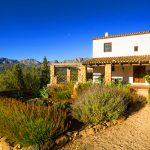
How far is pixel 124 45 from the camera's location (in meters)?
23.4

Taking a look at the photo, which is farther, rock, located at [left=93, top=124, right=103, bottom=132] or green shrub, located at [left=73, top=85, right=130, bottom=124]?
green shrub, located at [left=73, top=85, right=130, bottom=124]

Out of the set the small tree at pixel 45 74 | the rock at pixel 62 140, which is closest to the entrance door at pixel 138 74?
the rock at pixel 62 140

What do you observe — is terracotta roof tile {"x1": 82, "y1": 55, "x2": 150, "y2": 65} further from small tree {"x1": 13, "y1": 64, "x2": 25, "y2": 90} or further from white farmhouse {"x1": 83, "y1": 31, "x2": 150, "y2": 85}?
small tree {"x1": 13, "y1": 64, "x2": 25, "y2": 90}

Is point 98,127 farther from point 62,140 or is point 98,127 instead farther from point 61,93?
point 61,93

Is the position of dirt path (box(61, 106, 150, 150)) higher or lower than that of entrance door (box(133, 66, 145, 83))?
lower

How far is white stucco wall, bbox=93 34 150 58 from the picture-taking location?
874 inches

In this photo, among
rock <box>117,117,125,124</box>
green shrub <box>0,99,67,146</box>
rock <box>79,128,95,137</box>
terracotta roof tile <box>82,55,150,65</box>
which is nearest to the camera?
green shrub <box>0,99,67,146</box>

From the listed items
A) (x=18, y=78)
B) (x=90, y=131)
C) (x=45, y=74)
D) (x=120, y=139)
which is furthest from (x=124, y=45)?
(x=45, y=74)

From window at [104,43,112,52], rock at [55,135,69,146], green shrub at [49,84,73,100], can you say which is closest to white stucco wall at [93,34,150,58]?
window at [104,43,112,52]

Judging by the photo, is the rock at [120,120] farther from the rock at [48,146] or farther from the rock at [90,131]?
the rock at [48,146]

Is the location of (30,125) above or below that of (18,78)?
below

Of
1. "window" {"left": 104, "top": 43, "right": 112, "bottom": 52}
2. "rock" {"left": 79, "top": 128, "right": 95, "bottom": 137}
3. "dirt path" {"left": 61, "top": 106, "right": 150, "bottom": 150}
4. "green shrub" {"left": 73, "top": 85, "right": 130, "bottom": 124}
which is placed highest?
"window" {"left": 104, "top": 43, "right": 112, "bottom": 52}

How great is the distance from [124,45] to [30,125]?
690 inches

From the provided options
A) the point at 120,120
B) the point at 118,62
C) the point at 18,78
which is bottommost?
the point at 120,120
